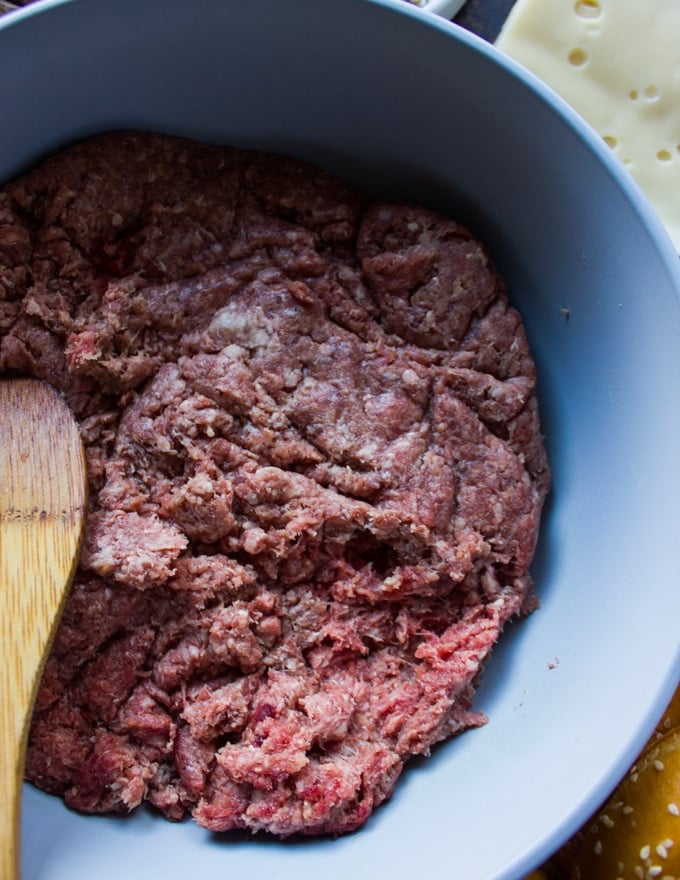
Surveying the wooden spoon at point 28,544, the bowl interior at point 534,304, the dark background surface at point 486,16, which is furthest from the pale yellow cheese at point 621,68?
the wooden spoon at point 28,544

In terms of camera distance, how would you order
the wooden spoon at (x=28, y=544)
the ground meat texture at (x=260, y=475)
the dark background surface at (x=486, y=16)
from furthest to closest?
the dark background surface at (x=486, y=16)
the ground meat texture at (x=260, y=475)
the wooden spoon at (x=28, y=544)

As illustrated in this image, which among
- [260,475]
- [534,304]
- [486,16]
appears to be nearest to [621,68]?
[486,16]

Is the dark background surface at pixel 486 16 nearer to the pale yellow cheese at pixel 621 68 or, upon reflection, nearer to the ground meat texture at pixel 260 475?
the pale yellow cheese at pixel 621 68

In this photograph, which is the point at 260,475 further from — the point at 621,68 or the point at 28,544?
the point at 621,68

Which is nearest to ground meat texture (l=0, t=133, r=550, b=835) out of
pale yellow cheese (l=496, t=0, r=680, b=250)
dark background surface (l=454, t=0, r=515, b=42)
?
pale yellow cheese (l=496, t=0, r=680, b=250)

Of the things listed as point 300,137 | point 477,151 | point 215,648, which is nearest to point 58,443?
point 215,648

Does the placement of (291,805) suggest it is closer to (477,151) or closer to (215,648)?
(215,648)
